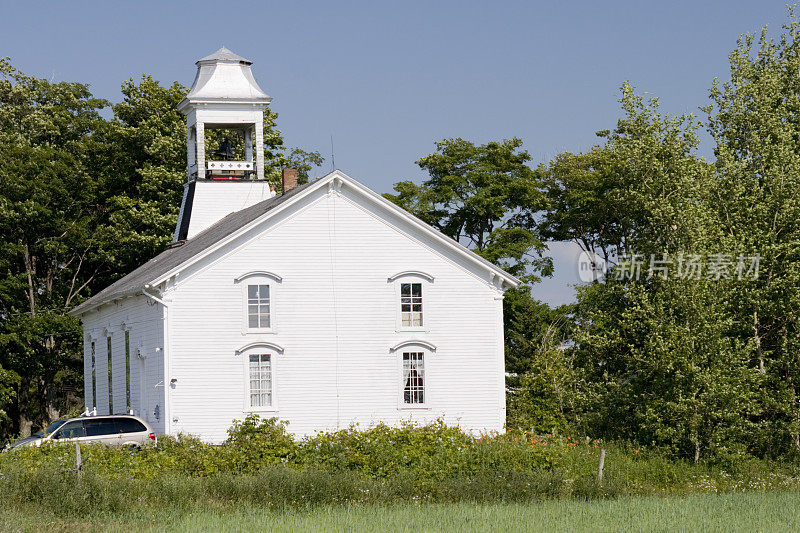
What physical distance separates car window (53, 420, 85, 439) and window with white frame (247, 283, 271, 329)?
6147 millimetres

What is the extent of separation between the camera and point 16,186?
168 ft

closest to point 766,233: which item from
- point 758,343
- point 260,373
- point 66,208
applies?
point 758,343

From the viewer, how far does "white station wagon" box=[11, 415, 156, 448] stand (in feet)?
104

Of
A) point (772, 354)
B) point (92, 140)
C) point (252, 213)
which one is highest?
point (92, 140)

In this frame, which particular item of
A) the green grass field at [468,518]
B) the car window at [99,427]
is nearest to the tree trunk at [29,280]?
the car window at [99,427]

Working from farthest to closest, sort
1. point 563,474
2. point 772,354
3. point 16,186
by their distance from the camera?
point 16,186, point 772,354, point 563,474

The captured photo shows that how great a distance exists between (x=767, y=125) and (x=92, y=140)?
33263mm

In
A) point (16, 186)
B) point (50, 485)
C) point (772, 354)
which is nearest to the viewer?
point (50, 485)

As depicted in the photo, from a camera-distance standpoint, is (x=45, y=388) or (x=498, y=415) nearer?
(x=498, y=415)

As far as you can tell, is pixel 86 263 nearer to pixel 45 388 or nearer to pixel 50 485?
pixel 45 388

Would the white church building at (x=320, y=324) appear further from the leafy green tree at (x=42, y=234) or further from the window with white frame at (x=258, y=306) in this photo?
the leafy green tree at (x=42, y=234)

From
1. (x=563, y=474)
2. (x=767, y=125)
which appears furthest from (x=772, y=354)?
(x=563, y=474)

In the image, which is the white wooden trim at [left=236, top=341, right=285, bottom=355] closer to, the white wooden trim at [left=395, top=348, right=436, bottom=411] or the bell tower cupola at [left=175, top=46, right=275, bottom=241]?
the white wooden trim at [left=395, top=348, right=436, bottom=411]

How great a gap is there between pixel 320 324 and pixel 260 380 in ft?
8.53
